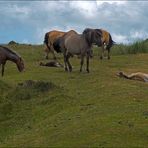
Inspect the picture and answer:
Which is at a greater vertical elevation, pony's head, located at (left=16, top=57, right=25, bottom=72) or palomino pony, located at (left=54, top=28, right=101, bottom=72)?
palomino pony, located at (left=54, top=28, right=101, bottom=72)

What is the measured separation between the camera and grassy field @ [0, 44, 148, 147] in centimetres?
1189

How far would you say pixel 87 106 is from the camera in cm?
1623

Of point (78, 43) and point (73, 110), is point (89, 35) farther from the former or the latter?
point (73, 110)

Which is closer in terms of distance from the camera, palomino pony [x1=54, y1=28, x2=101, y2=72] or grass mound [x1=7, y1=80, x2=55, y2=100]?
grass mound [x1=7, y1=80, x2=55, y2=100]

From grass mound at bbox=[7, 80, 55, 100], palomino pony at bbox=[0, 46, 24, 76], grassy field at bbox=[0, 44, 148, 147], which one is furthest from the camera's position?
palomino pony at bbox=[0, 46, 24, 76]

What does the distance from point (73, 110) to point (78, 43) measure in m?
9.82

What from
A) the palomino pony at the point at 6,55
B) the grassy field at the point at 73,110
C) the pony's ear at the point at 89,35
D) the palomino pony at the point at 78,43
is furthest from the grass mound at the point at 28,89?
the pony's ear at the point at 89,35

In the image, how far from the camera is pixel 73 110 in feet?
51.9

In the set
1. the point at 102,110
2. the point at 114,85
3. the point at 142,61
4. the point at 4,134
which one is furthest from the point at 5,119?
the point at 142,61

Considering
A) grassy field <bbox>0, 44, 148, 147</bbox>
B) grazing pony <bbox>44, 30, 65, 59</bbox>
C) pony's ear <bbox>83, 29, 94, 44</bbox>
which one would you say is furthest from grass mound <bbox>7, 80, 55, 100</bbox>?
grazing pony <bbox>44, 30, 65, 59</bbox>

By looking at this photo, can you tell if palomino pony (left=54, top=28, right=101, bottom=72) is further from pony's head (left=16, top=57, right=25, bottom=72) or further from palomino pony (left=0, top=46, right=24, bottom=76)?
palomino pony (left=0, top=46, right=24, bottom=76)

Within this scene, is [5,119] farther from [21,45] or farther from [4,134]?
[21,45]

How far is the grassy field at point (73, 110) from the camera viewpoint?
1189cm

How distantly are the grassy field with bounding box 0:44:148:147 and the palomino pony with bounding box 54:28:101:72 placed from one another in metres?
0.92
